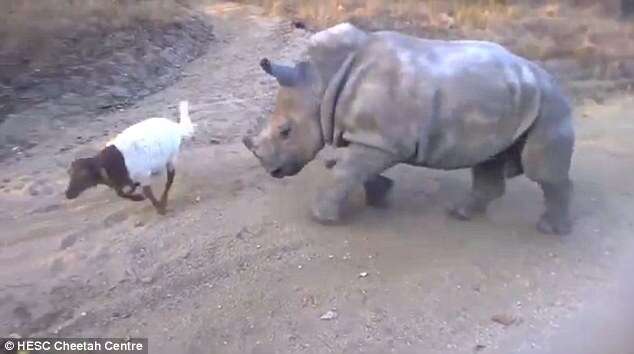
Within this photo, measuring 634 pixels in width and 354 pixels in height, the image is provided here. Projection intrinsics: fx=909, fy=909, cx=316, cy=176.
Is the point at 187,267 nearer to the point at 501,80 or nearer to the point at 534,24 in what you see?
the point at 501,80

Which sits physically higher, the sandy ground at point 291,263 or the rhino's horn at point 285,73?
the rhino's horn at point 285,73

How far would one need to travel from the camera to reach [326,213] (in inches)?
224

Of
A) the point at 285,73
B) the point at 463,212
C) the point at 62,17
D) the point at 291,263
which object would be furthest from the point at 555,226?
the point at 62,17

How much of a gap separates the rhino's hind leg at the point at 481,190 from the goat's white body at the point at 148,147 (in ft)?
6.22

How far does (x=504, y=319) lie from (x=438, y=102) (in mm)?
1380

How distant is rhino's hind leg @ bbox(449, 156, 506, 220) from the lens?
5.98m

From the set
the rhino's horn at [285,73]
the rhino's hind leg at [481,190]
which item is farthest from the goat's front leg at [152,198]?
the rhino's hind leg at [481,190]

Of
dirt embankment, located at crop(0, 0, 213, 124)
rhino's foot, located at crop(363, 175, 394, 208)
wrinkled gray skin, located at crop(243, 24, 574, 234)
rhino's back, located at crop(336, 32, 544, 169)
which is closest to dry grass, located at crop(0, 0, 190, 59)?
dirt embankment, located at crop(0, 0, 213, 124)

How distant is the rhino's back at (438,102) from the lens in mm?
5434

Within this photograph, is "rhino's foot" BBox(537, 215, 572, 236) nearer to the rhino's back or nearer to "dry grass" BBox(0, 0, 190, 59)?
the rhino's back

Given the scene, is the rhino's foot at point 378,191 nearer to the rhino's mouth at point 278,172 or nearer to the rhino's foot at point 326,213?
the rhino's foot at point 326,213

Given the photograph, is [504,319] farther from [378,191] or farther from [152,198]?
[152,198]

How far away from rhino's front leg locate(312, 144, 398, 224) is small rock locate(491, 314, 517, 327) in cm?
122

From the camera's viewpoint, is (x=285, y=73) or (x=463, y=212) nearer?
(x=285, y=73)
